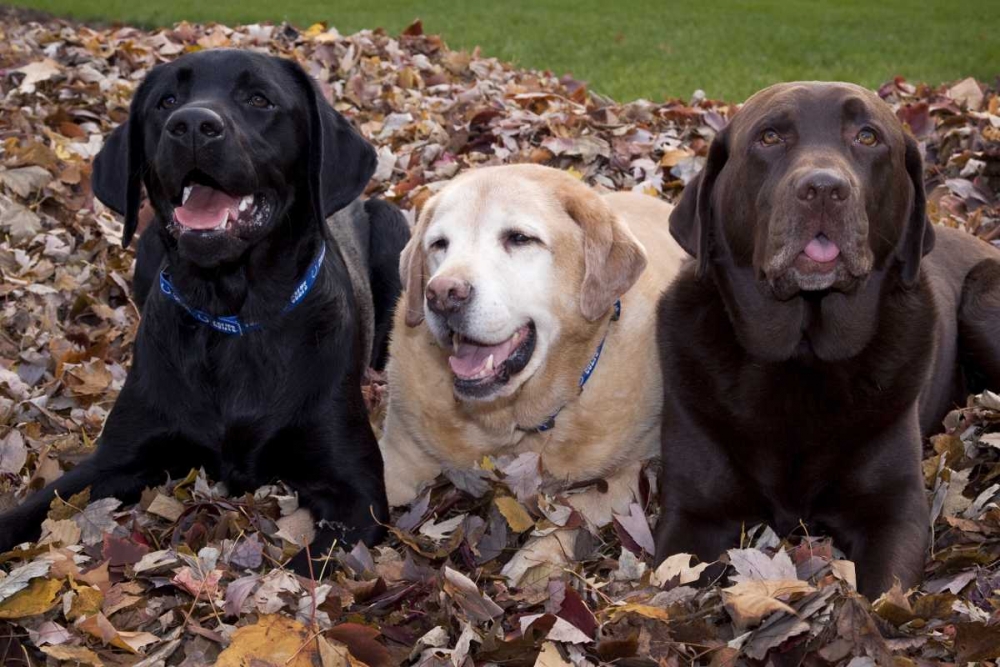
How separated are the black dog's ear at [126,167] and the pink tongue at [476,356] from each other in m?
1.35

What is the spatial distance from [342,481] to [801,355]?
164cm

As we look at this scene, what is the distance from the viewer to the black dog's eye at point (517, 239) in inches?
149

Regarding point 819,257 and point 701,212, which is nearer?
point 819,257

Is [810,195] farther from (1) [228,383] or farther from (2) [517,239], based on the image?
(1) [228,383]

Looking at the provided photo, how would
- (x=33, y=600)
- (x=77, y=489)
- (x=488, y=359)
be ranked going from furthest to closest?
(x=77, y=489) < (x=488, y=359) < (x=33, y=600)

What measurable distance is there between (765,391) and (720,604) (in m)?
0.83

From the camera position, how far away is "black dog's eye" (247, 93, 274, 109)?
155 inches

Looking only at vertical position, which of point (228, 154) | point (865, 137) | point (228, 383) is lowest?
point (228, 383)

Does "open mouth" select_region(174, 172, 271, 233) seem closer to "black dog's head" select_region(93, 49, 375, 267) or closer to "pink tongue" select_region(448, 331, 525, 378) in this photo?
"black dog's head" select_region(93, 49, 375, 267)

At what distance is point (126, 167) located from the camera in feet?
13.5

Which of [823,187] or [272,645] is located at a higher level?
[823,187]

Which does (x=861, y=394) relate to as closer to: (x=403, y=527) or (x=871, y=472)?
(x=871, y=472)

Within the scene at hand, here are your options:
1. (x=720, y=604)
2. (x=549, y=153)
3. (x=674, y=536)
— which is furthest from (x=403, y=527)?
(x=549, y=153)

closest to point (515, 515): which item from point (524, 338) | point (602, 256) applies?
point (524, 338)
